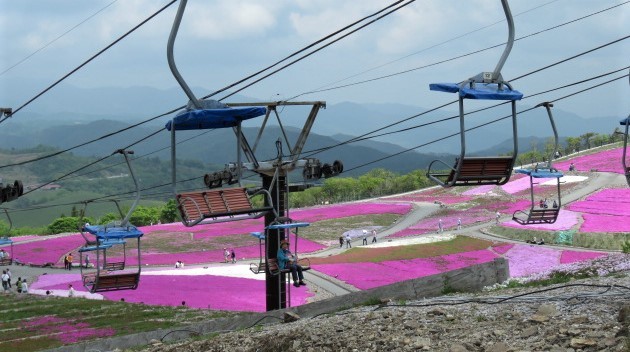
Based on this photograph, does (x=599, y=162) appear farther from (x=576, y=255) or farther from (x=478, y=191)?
(x=576, y=255)

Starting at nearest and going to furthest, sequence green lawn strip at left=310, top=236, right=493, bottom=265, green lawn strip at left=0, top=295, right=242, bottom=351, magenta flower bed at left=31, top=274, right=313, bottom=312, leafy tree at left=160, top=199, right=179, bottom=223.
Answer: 1. green lawn strip at left=0, top=295, right=242, bottom=351
2. magenta flower bed at left=31, top=274, right=313, bottom=312
3. green lawn strip at left=310, top=236, right=493, bottom=265
4. leafy tree at left=160, top=199, right=179, bottom=223

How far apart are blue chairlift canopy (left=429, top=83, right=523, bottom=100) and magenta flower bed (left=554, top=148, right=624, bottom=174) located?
260ft

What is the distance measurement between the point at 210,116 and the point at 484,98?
499cm

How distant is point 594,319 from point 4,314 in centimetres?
3116

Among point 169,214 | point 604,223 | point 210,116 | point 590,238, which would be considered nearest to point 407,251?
point 590,238

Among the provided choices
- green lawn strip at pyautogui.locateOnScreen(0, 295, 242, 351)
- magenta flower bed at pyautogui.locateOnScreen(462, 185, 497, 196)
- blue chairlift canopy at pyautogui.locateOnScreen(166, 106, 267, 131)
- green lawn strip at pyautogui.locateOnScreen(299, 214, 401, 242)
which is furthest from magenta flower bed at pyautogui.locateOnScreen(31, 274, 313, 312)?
magenta flower bed at pyautogui.locateOnScreen(462, 185, 497, 196)

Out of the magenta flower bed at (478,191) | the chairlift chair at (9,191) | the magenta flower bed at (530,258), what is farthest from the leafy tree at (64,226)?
the chairlift chair at (9,191)

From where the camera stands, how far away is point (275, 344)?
1284 cm

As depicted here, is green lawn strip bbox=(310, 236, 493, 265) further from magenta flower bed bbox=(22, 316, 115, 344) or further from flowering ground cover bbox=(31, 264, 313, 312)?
magenta flower bed bbox=(22, 316, 115, 344)

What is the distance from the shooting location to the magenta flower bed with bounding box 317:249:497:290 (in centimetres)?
4588

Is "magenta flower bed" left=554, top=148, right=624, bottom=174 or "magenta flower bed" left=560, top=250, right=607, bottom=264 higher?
"magenta flower bed" left=554, top=148, right=624, bottom=174

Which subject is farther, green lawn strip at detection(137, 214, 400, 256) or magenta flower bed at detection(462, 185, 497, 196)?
Answer: magenta flower bed at detection(462, 185, 497, 196)

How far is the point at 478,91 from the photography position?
1185 cm

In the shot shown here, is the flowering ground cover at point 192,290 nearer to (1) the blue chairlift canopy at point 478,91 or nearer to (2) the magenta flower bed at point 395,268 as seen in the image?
(2) the magenta flower bed at point 395,268
